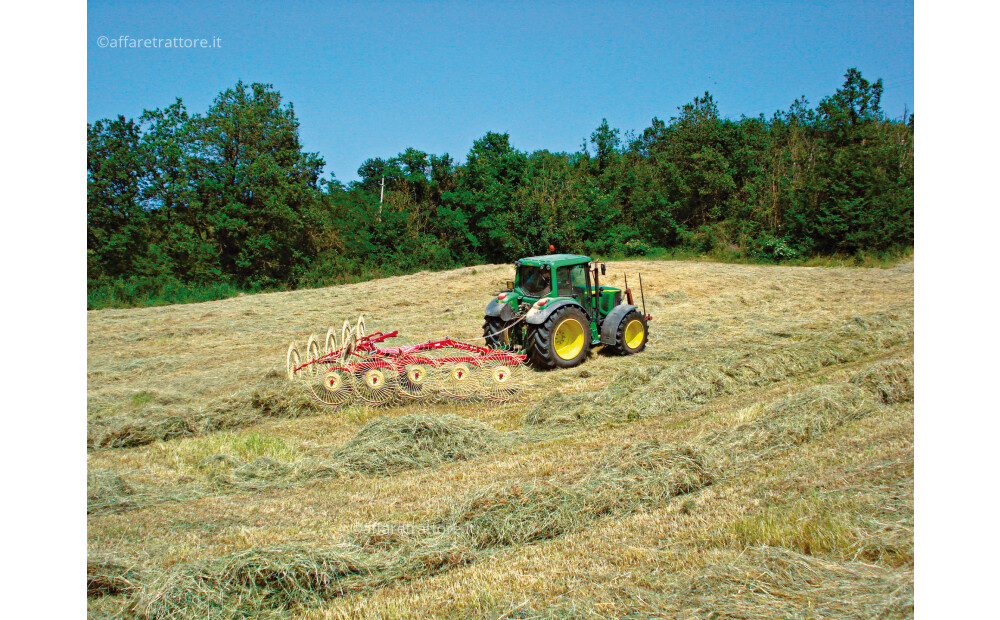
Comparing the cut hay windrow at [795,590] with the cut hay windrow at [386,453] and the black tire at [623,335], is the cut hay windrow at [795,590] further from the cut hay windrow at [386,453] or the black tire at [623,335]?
the black tire at [623,335]

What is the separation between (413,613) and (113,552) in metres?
1.94

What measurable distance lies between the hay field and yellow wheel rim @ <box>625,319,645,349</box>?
1.91 feet

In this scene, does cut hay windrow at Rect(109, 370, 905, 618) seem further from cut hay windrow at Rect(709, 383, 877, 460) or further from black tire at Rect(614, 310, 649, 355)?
black tire at Rect(614, 310, 649, 355)

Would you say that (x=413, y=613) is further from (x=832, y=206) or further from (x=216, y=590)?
(x=832, y=206)

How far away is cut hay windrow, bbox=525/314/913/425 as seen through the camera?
7113mm

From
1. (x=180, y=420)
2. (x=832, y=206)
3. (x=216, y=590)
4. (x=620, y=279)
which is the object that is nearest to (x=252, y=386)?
(x=180, y=420)

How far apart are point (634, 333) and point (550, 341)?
6.20ft

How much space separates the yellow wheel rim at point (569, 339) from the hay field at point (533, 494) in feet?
0.97

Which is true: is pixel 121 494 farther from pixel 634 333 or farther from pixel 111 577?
pixel 634 333

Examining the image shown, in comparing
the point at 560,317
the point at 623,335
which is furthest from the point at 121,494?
the point at 623,335

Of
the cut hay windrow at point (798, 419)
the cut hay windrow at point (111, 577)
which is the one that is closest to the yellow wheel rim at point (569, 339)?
the cut hay windrow at point (798, 419)

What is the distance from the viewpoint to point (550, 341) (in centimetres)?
904

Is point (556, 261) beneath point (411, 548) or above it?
above

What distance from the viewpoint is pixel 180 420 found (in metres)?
7.15
